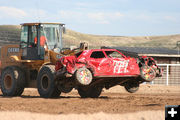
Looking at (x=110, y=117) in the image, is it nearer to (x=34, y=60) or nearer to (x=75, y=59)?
(x=75, y=59)

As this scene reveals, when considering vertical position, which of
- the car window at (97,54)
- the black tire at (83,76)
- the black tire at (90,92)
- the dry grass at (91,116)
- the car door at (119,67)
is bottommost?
the black tire at (90,92)

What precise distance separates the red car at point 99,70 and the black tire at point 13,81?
96.9 inches

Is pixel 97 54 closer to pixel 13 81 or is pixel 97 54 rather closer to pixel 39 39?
pixel 39 39

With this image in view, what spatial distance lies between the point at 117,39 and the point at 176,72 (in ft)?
387

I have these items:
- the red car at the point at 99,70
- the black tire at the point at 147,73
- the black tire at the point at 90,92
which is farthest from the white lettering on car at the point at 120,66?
the black tire at the point at 90,92

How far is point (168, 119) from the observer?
26.5 ft

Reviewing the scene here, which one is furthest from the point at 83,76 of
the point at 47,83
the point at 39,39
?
the point at 39,39

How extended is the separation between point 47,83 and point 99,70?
7.77 feet

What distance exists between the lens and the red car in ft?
50.7

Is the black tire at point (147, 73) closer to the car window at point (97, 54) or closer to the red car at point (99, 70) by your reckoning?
the red car at point (99, 70)

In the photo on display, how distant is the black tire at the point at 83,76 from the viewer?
15163 mm

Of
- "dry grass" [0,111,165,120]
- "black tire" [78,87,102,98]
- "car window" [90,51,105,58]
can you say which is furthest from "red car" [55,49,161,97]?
"dry grass" [0,111,165,120]

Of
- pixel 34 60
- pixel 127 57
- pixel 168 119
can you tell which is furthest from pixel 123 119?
pixel 34 60

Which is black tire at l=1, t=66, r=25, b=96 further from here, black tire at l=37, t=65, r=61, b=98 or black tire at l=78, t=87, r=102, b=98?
black tire at l=78, t=87, r=102, b=98
